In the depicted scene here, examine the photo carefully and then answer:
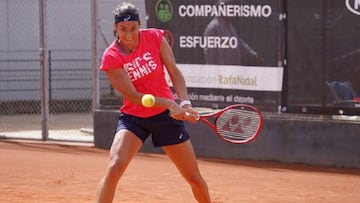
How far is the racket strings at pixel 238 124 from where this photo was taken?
825cm

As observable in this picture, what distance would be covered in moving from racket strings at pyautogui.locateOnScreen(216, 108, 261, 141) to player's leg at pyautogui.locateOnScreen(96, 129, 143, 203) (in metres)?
1.51

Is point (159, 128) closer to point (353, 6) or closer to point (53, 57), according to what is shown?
point (353, 6)

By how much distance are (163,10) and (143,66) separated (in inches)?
250

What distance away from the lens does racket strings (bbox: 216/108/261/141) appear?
8252 millimetres

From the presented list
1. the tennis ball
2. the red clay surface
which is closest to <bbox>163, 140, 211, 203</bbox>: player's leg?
the tennis ball

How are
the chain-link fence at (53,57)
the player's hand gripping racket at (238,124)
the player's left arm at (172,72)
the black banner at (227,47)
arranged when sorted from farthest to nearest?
1. the chain-link fence at (53,57)
2. the black banner at (227,47)
3. the player's hand gripping racket at (238,124)
4. the player's left arm at (172,72)

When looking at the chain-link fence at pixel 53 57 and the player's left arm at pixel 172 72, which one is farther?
the chain-link fence at pixel 53 57

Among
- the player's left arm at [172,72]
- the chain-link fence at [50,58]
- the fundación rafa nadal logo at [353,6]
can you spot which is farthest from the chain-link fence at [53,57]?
the player's left arm at [172,72]

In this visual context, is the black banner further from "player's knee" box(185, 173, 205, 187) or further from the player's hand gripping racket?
"player's knee" box(185, 173, 205, 187)

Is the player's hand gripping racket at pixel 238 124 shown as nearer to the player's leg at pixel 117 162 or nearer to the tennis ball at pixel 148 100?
the player's leg at pixel 117 162

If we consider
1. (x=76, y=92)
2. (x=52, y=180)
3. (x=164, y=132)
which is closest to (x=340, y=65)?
(x=52, y=180)

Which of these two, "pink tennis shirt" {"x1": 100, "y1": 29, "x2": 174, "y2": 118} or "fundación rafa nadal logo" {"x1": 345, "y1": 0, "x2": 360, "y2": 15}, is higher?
"fundación rafa nadal logo" {"x1": 345, "y1": 0, "x2": 360, "y2": 15}

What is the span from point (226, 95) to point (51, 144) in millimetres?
3500

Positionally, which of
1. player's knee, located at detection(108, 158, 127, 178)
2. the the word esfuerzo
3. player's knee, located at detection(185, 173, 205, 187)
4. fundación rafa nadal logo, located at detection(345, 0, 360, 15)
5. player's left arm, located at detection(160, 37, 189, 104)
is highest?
fundación rafa nadal logo, located at detection(345, 0, 360, 15)
